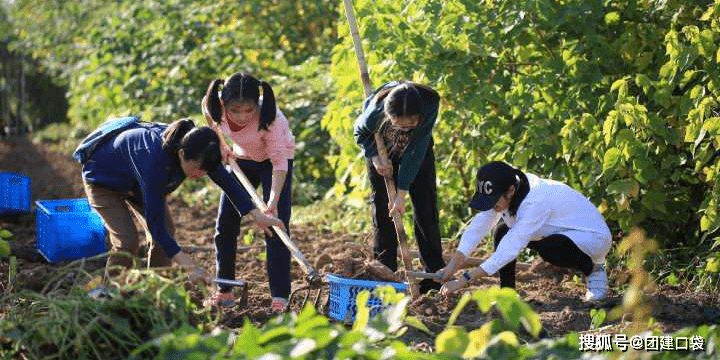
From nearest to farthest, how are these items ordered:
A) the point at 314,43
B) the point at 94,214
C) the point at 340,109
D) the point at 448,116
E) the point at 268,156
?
the point at 268,156, the point at 94,214, the point at 448,116, the point at 340,109, the point at 314,43

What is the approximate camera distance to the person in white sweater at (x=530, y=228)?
4.93 m

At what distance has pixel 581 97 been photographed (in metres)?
6.08

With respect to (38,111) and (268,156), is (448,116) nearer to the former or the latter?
(268,156)

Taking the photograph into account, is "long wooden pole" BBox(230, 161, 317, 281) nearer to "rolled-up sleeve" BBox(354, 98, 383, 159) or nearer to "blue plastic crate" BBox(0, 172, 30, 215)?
"rolled-up sleeve" BBox(354, 98, 383, 159)

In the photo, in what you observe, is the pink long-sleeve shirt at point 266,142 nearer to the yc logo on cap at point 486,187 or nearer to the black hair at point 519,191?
the yc logo on cap at point 486,187

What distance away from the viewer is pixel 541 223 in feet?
16.8

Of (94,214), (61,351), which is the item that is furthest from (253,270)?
(61,351)

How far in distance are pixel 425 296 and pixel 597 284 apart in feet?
3.46

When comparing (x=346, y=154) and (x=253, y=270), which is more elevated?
(x=346, y=154)

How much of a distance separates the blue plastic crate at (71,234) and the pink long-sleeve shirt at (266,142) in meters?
1.12

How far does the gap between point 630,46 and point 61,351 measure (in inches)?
156

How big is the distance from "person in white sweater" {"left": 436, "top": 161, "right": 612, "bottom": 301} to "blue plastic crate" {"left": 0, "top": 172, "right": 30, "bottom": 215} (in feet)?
10.4

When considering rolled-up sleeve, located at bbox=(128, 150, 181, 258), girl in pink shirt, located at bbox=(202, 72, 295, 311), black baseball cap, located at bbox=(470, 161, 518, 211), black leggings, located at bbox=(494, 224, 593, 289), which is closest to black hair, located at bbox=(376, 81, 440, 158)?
black baseball cap, located at bbox=(470, 161, 518, 211)

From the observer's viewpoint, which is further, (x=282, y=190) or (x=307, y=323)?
(x=282, y=190)
